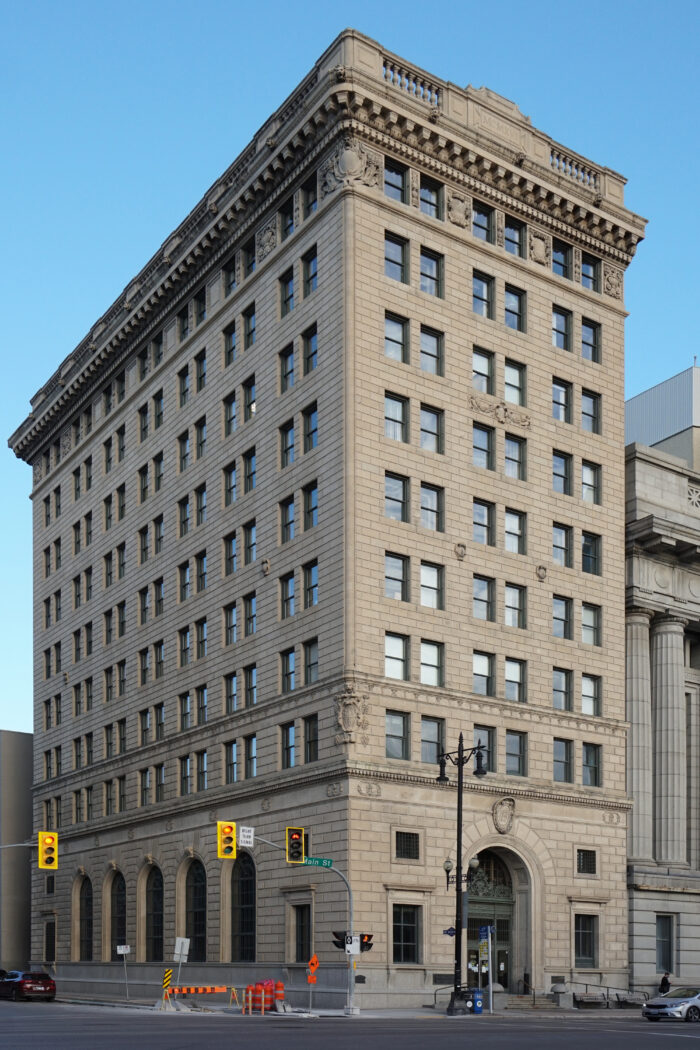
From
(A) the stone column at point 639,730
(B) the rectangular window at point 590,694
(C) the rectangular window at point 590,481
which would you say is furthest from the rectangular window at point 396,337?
(A) the stone column at point 639,730

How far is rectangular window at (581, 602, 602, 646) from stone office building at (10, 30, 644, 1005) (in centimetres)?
14

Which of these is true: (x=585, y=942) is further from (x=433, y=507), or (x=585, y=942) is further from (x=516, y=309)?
(x=516, y=309)

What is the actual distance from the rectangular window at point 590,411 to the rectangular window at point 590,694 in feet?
39.7

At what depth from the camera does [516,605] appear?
200 ft

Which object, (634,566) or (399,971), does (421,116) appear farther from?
(399,971)

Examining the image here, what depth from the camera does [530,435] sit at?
62719mm

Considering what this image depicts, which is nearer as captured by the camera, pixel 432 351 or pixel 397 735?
pixel 397 735

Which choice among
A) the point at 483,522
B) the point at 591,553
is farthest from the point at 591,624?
the point at 483,522

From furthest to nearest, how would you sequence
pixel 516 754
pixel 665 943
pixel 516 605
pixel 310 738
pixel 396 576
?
pixel 665 943, pixel 516 605, pixel 516 754, pixel 396 576, pixel 310 738

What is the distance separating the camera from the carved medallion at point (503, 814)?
57031mm

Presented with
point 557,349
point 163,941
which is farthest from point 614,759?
point 163,941

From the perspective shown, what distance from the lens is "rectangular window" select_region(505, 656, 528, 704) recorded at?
59719 millimetres

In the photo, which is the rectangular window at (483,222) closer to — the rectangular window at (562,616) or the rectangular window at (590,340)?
the rectangular window at (590,340)

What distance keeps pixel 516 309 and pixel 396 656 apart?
62.0ft
